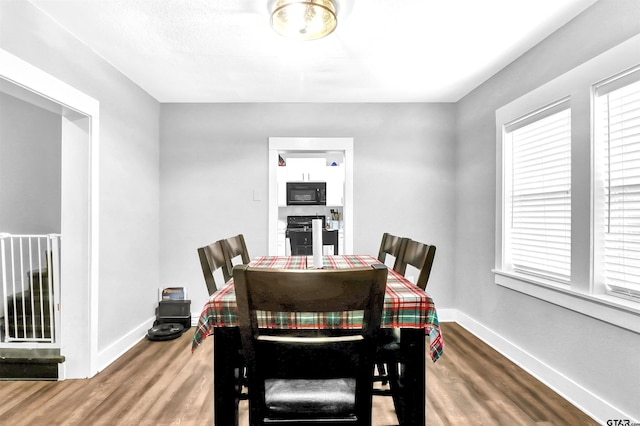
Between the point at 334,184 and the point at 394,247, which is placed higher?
the point at 334,184

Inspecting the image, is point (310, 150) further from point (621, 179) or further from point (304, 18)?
point (621, 179)

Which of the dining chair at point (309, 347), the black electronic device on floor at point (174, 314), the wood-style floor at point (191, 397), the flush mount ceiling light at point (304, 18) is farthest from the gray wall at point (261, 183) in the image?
the dining chair at point (309, 347)

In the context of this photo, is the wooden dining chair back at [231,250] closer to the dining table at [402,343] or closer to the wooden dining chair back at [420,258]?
the dining table at [402,343]

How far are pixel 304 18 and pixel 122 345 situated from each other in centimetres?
287

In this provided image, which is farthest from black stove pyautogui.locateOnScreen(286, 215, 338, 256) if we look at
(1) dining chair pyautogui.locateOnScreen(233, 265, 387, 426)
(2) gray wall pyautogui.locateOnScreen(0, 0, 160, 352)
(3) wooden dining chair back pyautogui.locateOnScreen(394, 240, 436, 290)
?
(1) dining chair pyautogui.locateOnScreen(233, 265, 387, 426)

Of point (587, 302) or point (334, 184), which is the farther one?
point (334, 184)

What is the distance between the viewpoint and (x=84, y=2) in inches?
73.5

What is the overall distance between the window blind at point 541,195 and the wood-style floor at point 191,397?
2.59 feet

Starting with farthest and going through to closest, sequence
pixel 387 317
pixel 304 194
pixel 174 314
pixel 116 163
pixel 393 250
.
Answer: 1. pixel 304 194
2. pixel 174 314
3. pixel 116 163
4. pixel 393 250
5. pixel 387 317

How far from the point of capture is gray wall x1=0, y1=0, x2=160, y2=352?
1913 millimetres

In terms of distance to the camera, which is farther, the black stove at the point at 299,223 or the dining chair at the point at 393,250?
the black stove at the point at 299,223

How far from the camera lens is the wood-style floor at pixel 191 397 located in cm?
182

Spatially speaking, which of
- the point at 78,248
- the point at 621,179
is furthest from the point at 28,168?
the point at 621,179

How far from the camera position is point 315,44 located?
7.64 feet
